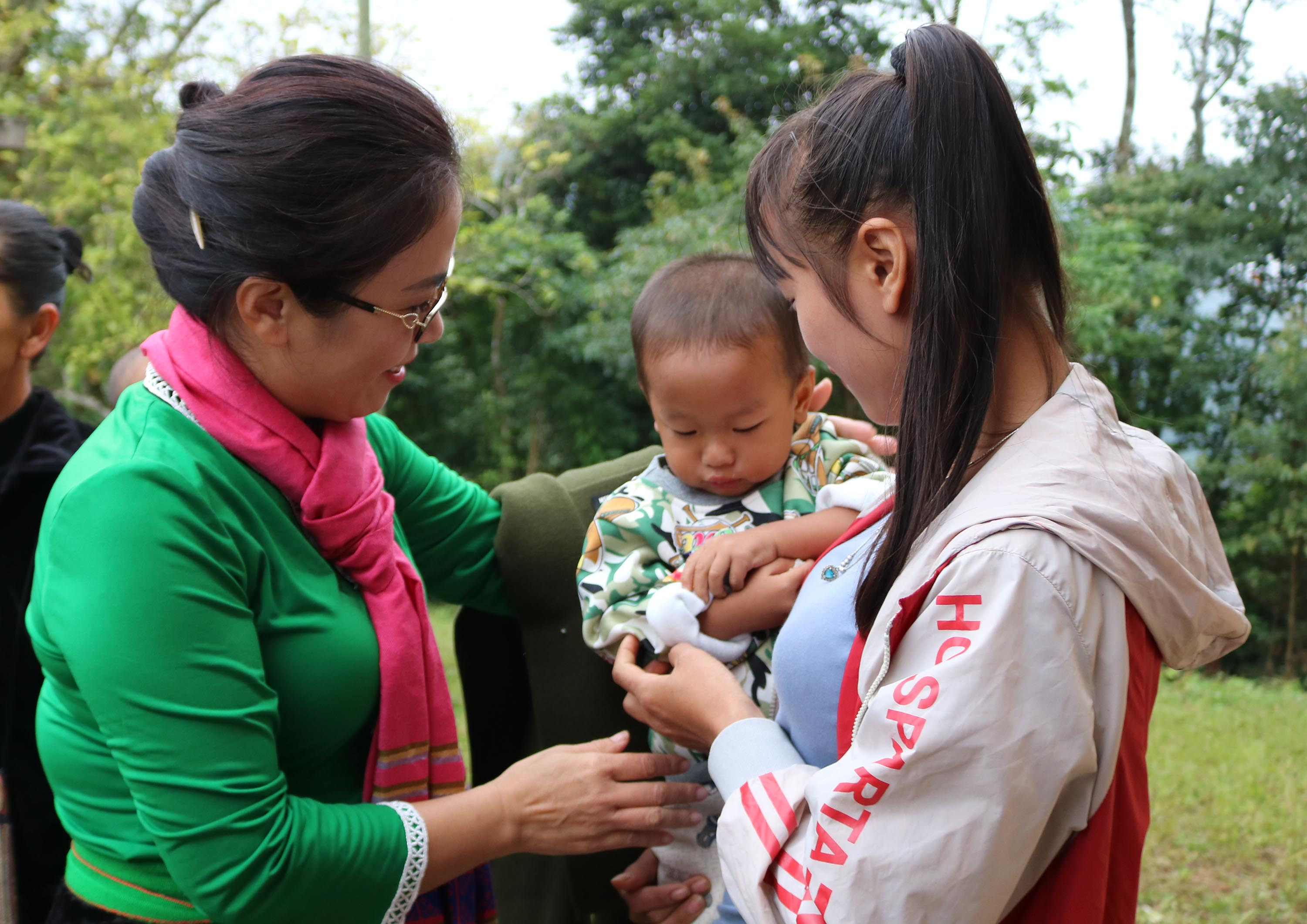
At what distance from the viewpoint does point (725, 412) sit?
2104mm

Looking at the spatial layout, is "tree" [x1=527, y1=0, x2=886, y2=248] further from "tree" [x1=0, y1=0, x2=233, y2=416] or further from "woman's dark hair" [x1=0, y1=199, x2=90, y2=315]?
"woman's dark hair" [x1=0, y1=199, x2=90, y2=315]

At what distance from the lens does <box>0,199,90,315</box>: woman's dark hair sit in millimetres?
2713

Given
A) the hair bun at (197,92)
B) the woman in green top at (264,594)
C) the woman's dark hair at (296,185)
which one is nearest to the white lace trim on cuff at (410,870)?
the woman in green top at (264,594)

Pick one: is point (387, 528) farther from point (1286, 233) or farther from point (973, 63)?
point (1286, 233)

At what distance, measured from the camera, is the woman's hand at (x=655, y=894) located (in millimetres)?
2074

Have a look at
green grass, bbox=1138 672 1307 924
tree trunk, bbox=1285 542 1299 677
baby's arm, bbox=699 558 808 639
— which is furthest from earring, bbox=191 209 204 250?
tree trunk, bbox=1285 542 1299 677

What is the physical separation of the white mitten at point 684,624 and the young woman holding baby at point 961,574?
17.5 inches

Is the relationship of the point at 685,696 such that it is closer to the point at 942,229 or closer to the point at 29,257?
the point at 942,229

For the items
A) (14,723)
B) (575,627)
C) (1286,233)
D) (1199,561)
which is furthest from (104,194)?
(1286,233)

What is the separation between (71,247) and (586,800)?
232cm

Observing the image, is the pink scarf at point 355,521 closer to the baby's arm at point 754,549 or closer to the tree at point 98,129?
the baby's arm at point 754,549

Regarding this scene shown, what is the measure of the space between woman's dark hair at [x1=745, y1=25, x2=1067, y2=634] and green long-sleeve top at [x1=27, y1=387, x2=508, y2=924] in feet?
3.05

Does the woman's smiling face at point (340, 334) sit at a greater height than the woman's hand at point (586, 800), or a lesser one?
greater

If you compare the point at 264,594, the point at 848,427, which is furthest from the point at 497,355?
the point at 264,594
